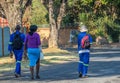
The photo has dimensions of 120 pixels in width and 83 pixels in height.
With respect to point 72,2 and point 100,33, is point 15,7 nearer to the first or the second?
point 72,2

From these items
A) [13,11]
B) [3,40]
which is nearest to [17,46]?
[13,11]

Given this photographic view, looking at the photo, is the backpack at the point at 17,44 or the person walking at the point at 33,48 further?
the backpack at the point at 17,44

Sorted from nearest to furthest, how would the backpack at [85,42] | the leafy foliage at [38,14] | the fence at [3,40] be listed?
the backpack at [85,42] → the fence at [3,40] → the leafy foliage at [38,14]

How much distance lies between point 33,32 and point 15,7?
850 centimetres

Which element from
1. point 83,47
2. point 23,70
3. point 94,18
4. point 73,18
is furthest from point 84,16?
point 83,47

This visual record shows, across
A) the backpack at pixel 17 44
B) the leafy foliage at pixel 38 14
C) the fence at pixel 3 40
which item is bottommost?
the fence at pixel 3 40

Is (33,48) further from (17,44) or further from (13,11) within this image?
(13,11)

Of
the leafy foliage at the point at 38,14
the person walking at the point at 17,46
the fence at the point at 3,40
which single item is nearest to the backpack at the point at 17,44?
the person walking at the point at 17,46

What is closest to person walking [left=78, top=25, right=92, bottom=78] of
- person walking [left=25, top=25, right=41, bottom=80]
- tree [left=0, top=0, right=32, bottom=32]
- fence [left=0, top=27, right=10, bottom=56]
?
person walking [left=25, top=25, right=41, bottom=80]

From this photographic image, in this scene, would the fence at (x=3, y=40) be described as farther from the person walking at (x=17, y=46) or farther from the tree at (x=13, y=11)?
the person walking at (x=17, y=46)

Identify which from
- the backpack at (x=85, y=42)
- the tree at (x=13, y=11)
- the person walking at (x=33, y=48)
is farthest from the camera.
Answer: the tree at (x=13, y=11)

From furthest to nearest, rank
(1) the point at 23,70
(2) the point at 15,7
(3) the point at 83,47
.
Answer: (2) the point at 15,7, (1) the point at 23,70, (3) the point at 83,47

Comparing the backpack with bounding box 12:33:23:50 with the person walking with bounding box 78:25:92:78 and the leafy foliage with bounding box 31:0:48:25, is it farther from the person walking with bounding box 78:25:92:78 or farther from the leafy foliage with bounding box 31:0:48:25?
the leafy foliage with bounding box 31:0:48:25

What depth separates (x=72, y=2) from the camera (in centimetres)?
5366
